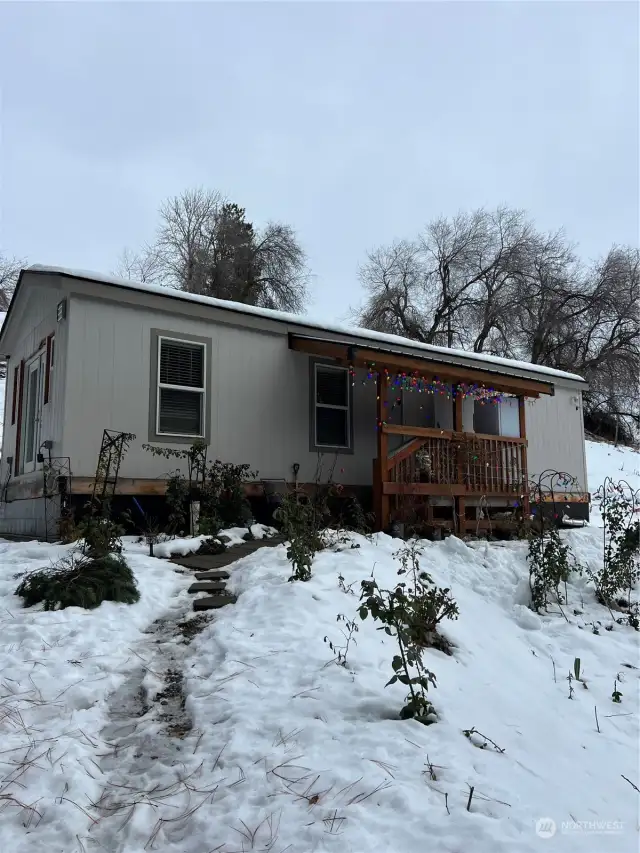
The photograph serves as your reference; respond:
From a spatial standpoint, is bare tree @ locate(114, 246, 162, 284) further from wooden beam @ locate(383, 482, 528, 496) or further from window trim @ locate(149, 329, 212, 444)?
wooden beam @ locate(383, 482, 528, 496)

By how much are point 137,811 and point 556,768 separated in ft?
6.65

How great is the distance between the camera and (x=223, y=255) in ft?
87.3

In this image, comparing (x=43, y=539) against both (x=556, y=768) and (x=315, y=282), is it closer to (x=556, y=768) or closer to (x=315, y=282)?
(x=556, y=768)

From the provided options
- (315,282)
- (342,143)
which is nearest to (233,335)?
(342,143)

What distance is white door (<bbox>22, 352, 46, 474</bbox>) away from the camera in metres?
8.91

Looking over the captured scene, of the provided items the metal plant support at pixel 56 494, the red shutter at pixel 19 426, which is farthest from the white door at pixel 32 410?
the metal plant support at pixel 56 494

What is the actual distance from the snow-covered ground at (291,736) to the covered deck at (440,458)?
141 inches

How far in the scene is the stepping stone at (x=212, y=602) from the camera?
15.6 ft

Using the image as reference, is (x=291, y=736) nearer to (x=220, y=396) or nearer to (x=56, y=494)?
(x=56, y=494)

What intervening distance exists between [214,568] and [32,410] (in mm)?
5295

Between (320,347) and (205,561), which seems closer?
(205,561)

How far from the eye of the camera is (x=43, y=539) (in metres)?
7.88

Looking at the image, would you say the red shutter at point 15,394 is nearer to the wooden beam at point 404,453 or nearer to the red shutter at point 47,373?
the red shutter at point 47,373

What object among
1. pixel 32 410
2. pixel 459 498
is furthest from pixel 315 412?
pixel 32 410
